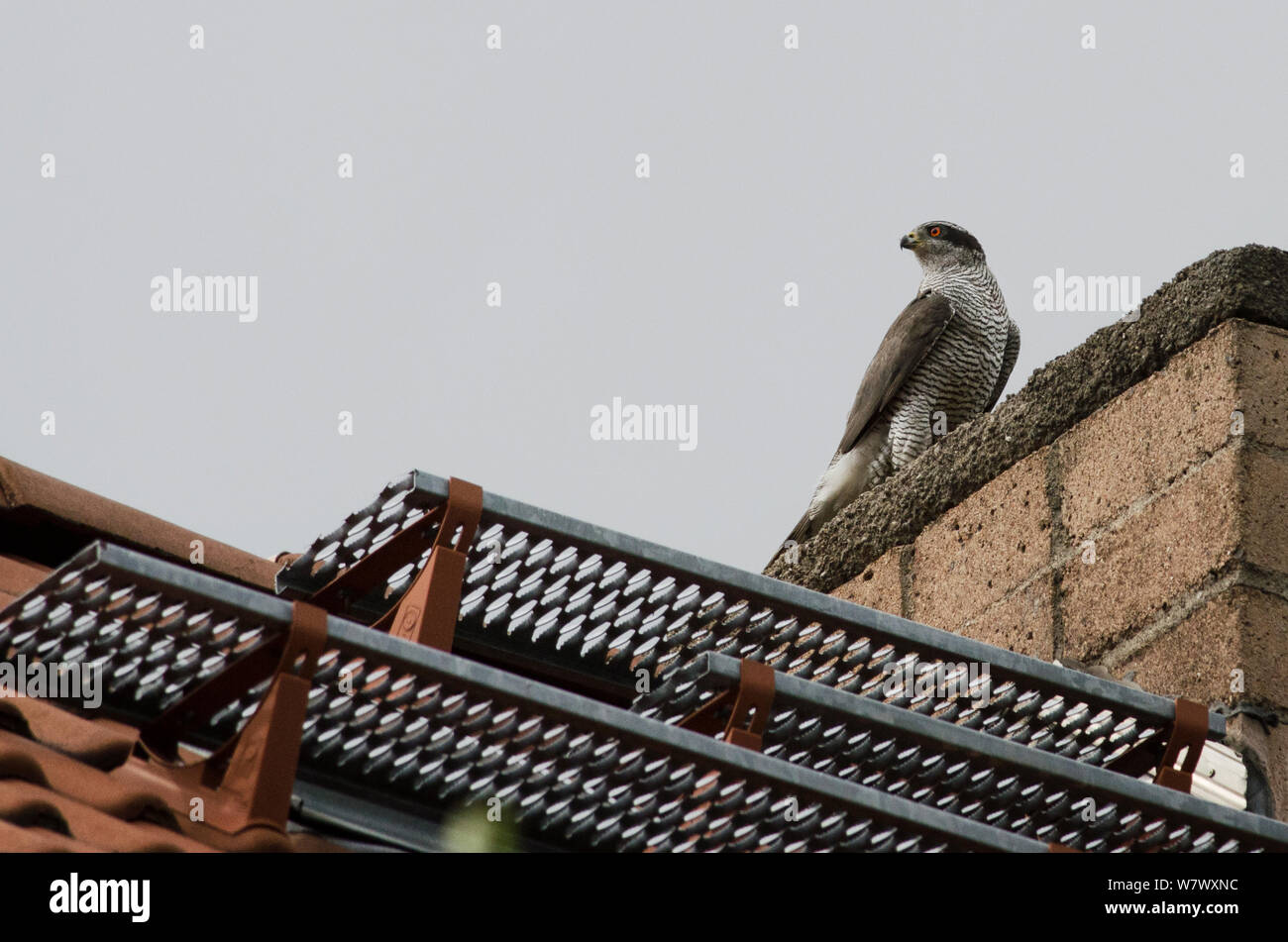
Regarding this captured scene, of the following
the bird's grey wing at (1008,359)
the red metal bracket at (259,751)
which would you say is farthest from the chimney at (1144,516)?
the bird's grey wing at (1008,359)

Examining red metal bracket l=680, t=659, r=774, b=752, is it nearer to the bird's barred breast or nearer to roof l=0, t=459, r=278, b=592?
roof l=0, t=459, r=278, b=592

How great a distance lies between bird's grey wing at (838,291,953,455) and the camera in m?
7.40

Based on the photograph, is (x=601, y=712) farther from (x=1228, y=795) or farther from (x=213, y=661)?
(x=1228, y=795)

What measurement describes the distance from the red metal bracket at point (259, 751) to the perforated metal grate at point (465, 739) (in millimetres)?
27

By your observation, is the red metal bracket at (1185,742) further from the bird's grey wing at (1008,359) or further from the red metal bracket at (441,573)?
the bird's grey wing at (1008,359)

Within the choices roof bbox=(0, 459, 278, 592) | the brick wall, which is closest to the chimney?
the brick wall

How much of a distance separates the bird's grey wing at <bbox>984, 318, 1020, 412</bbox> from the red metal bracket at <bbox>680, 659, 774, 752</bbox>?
202 inches

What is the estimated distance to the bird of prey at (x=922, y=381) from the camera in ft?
23.8

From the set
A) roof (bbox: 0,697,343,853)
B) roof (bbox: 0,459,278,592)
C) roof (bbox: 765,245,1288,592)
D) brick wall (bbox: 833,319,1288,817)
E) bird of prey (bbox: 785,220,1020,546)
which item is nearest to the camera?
roof (bbox: 0,697,343,853)

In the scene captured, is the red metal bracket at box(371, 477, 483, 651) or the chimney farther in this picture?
the chimney

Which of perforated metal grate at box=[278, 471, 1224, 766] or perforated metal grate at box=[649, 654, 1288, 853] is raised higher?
perforated metal grate at box=[278, 471, 1224, 766]

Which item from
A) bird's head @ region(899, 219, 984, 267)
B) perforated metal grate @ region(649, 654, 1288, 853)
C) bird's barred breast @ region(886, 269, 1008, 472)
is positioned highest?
bird's head @ region(899, 219, 984, 267)

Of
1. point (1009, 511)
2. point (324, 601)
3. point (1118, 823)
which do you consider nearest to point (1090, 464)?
point (1009, 511)
